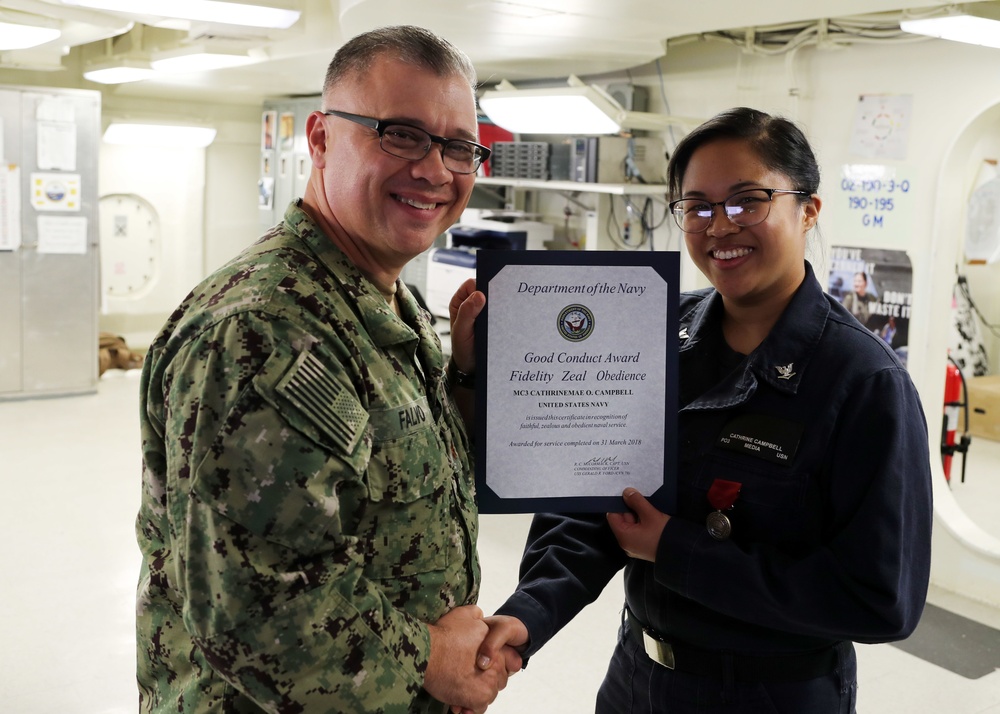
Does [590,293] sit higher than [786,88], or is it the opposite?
[786,88]

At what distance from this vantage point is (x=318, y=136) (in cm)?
169

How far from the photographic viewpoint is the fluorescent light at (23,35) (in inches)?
224

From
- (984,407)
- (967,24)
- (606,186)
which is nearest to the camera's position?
(967,24)

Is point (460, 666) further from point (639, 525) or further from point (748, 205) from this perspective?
point (748, 205)

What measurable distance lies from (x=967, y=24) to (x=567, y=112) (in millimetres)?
2267

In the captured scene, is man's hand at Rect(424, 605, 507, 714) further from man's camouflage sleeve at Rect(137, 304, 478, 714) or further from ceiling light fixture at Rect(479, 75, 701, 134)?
ceiling light fixture at Rect(479, 75, 701, 134)

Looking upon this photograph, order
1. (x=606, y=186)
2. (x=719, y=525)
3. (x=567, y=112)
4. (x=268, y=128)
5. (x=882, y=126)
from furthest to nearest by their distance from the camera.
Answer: (x=268, y=128)
(x=606, y=186)
(x=567, y=112)
(x=882, y=126)
(x=719, y=525)

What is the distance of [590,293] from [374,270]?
41cm

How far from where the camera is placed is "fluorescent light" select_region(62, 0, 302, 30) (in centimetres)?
477

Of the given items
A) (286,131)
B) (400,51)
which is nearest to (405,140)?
(400,51)

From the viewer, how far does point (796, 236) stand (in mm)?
1867

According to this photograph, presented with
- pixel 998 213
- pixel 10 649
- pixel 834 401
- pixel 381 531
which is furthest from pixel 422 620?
pixel 998 213

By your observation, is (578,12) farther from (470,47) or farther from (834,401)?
(834,401)

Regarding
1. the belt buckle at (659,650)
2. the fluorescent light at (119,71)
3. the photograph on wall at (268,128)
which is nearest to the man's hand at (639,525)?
the belt buckle at (659,650)
